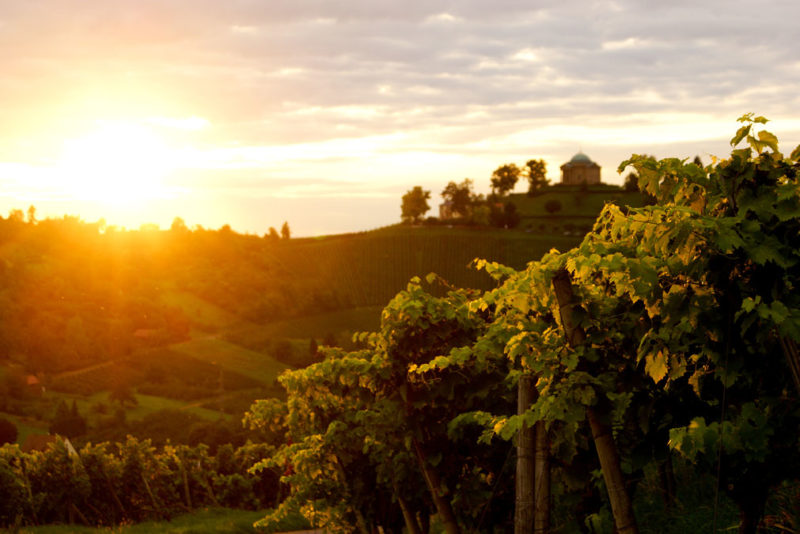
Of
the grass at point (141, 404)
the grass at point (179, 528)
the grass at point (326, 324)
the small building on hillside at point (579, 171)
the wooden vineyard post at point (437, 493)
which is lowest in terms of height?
the grass at point (141, 404)

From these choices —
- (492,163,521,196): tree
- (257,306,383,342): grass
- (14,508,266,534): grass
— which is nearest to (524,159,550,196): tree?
(492,163,521,196): tree

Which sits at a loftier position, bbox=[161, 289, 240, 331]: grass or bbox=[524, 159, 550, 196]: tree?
bbox=[524, 159, 550, 196]: tree

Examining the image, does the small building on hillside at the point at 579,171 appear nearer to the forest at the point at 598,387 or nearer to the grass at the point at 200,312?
the grass at the point at 200,312

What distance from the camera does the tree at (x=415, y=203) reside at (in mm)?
120500

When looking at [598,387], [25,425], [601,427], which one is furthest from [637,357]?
[25,425]

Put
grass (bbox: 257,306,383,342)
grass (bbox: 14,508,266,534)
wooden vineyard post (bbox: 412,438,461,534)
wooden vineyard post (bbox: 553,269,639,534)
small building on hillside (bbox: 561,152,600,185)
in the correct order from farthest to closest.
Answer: small building on hillside (bbox: 561,152,600,185), grass (bbox: 257,306,383,342), grass (bbox: 14,508,266,534), wooden vineyard post (bbox: 412,438,461,534), wooden vineyard post (bbox: 553,269,639,534)

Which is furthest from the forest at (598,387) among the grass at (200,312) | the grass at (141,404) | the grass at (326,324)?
the grass at (200,312)

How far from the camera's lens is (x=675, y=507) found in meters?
9.46

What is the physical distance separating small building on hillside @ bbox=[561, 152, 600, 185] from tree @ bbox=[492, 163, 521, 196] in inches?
1115

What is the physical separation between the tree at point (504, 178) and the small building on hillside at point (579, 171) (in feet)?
92.9

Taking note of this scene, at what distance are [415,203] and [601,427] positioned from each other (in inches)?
4581

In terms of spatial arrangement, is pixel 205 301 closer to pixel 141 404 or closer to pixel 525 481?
pixel 141 404

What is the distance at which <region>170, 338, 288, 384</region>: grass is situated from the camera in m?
94.0

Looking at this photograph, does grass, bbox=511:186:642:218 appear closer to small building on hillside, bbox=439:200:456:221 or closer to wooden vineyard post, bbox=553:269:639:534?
small building on hillside, bbox=439:200:456:221
